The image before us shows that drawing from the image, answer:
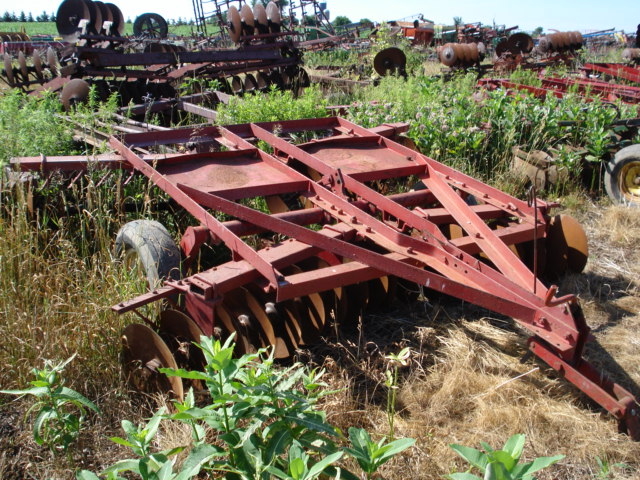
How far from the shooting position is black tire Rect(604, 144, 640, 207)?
5.33 metres

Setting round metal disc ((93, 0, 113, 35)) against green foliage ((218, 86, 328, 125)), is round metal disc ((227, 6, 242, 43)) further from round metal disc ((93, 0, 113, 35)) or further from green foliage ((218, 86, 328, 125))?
green foliage ((218, 86, 328, 125))

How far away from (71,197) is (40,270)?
1067 millimetres

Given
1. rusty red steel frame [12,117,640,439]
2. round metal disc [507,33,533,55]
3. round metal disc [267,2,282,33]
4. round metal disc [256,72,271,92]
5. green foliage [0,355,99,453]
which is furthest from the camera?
round metal disc [507,33,533,55]

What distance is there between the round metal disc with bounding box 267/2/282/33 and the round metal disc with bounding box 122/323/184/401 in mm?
10284

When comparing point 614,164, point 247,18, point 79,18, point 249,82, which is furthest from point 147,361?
point 247,18

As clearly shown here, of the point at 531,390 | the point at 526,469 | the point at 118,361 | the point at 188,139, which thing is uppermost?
the point at 188,139

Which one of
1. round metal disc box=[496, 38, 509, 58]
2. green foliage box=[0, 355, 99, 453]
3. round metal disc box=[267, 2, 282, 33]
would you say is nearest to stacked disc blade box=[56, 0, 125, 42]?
round metal disc box=[267, 2, 282, 33]

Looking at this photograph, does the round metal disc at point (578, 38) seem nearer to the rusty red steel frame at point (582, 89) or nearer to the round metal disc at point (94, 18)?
the rusty red steel frame at point (582, 89)

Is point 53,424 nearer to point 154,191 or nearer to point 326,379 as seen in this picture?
point 326,379

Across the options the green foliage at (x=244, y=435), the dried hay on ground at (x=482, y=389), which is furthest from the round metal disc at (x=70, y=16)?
the green foliage at (x=244, y=435)

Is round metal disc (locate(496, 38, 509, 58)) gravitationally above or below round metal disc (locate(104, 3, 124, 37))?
below

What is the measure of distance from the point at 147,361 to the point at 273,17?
34.3ft

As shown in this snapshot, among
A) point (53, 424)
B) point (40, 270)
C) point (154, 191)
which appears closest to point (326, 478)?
point (53, 424)

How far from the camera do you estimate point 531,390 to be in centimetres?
276
